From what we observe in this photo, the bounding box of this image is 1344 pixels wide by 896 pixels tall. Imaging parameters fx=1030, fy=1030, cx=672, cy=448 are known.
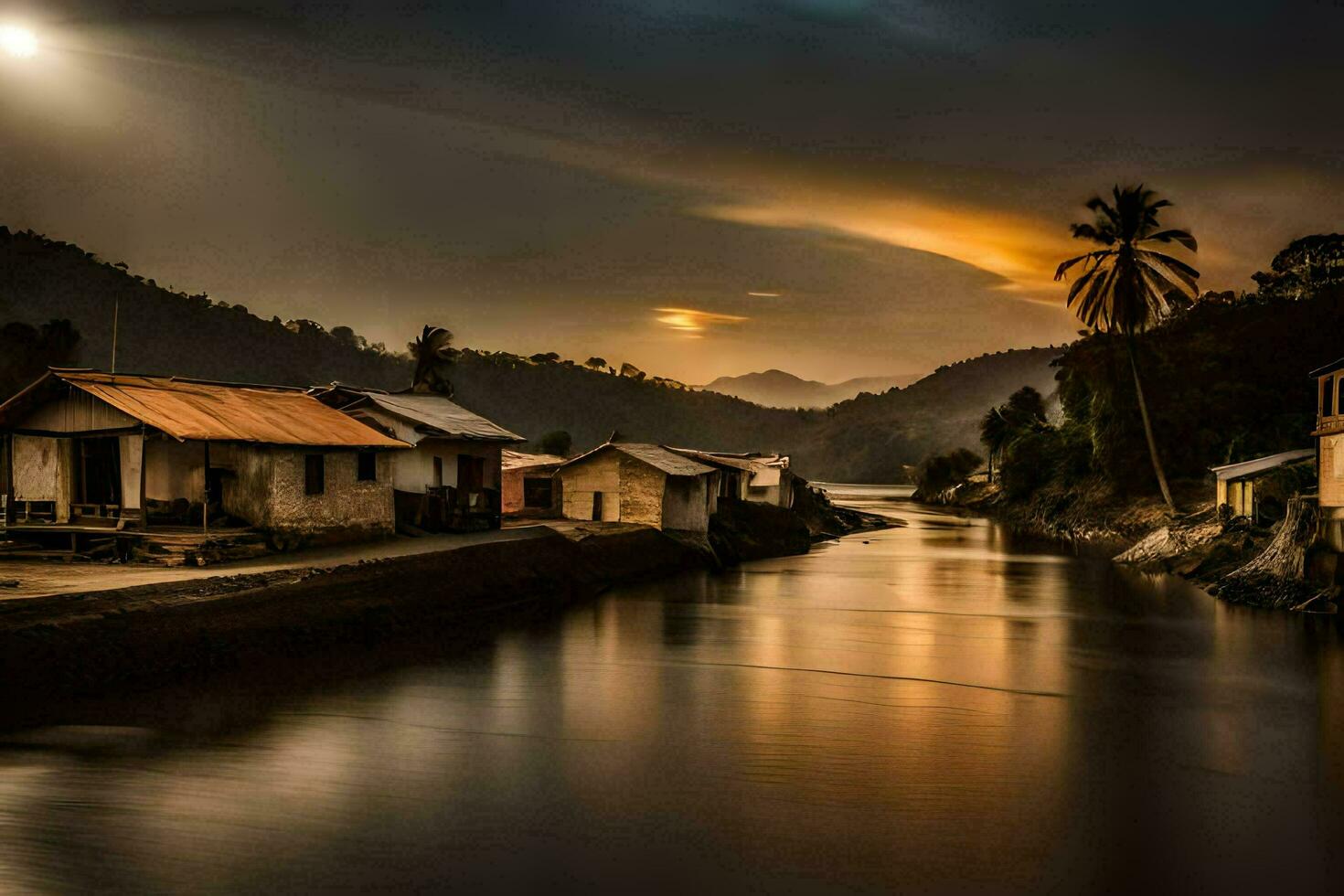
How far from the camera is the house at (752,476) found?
1873 inches

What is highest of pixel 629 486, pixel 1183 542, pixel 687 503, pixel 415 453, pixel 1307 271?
pixel 1307 271

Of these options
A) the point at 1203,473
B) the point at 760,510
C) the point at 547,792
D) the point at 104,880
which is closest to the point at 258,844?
the point at 104,880

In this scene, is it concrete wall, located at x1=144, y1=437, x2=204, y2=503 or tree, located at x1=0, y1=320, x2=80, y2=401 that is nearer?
concrete wall, located at x1=144, y1=437, x2=204, y2=503

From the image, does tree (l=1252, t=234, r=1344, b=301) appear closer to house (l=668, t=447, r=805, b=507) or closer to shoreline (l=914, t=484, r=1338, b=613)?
shoreline (l=914, t=484, r=1338, b=613)

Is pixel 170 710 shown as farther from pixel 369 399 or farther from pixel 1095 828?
pixel 369 399

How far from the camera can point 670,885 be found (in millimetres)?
10445

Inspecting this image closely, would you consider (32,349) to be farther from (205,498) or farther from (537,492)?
(205,498)

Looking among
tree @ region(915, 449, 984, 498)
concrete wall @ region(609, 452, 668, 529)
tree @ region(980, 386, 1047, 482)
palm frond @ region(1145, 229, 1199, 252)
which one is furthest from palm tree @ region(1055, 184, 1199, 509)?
tree @ region(915, 449, 984, 498)

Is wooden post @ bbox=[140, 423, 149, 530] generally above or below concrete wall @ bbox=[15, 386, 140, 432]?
below

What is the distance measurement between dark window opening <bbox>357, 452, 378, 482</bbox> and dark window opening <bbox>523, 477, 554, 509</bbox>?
13.3m

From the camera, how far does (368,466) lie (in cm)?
2753

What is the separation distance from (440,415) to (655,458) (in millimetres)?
8254

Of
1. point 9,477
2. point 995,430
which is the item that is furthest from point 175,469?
point 995,430

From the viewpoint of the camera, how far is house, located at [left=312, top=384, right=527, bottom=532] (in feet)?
104
